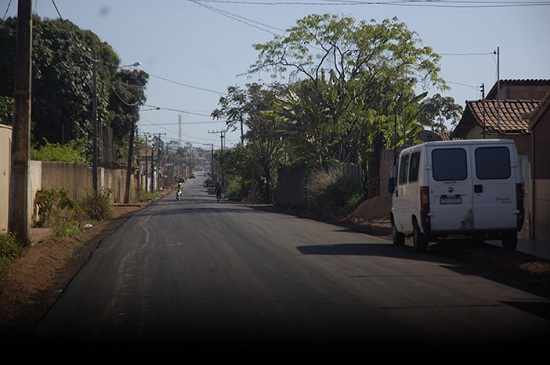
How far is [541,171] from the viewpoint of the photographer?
2028 cm

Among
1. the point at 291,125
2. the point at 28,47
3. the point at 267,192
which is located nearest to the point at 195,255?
the point at 28,47

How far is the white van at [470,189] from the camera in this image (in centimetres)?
1568

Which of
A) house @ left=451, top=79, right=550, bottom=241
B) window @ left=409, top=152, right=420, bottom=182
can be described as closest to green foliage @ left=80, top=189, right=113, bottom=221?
house @ left=451, top=79, right=550, bottom=241

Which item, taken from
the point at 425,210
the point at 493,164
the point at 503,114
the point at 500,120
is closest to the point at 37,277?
the point at 425,210

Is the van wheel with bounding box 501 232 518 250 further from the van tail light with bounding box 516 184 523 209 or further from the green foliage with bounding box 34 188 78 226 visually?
the green foliage with bounding box 34 188 78 226

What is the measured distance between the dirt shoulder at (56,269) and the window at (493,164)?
5.24 feet

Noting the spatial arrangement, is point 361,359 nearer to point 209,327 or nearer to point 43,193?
point 209,327

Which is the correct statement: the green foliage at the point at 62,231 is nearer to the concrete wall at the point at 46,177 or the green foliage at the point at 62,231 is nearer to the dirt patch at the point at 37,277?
the dirt patch at the point at 37,277

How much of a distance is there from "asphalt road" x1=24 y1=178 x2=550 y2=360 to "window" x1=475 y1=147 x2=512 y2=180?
1.95 m

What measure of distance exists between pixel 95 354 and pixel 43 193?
21610 millimetres

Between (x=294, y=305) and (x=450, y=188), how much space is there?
7.00 m

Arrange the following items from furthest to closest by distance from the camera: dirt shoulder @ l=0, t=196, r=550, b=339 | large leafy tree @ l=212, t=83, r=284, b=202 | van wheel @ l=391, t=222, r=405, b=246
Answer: large leafy tree @ l=212, t=83, r=284, b=202 → van wheel @ l=391, t=222, r=405, b=246 → dirt shoulder @ l=0, t=196, r=550, b=339

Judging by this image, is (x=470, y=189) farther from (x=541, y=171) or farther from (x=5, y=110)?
(x=5, y=110)

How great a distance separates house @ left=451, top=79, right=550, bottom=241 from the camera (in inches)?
771
